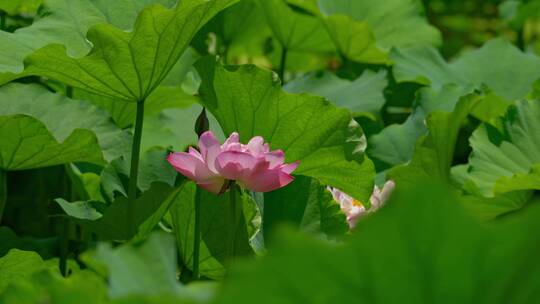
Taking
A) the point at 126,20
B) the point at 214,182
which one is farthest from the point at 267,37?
the point at 214,182

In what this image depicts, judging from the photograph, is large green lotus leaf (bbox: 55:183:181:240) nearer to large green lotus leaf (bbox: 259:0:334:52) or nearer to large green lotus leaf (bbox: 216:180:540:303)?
large green lotus leaf (bbox: 216:180:540:303)

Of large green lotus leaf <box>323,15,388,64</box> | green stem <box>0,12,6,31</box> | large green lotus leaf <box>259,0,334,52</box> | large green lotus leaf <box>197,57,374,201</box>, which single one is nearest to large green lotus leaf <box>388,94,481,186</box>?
large green lotus leaf <box>197,57,374,201</box>

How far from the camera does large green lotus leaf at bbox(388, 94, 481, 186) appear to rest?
168 centimetres

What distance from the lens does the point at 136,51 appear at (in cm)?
144

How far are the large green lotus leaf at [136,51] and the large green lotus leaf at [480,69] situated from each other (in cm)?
83

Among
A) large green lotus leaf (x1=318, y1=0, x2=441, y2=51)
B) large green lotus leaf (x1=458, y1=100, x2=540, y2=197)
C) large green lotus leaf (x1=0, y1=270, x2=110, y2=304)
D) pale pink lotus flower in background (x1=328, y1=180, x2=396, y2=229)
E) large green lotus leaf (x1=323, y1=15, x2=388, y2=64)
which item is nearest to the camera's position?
large green lotus leaf (x1=0, y1=270, x2=110, y2=304)

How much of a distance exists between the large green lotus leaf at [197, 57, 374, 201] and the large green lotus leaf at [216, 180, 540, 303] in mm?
843

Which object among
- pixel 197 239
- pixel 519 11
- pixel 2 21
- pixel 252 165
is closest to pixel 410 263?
pixel 252 165

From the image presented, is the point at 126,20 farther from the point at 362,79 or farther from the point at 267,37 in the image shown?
the point at 267,37

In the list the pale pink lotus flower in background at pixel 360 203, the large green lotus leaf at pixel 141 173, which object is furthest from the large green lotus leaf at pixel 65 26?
the pale pink lotus flower in background at pixel 360 203

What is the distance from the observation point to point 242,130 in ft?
5.17

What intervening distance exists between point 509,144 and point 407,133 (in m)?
0.25

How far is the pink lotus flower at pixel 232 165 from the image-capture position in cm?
126

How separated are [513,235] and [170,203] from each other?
0.75 m
